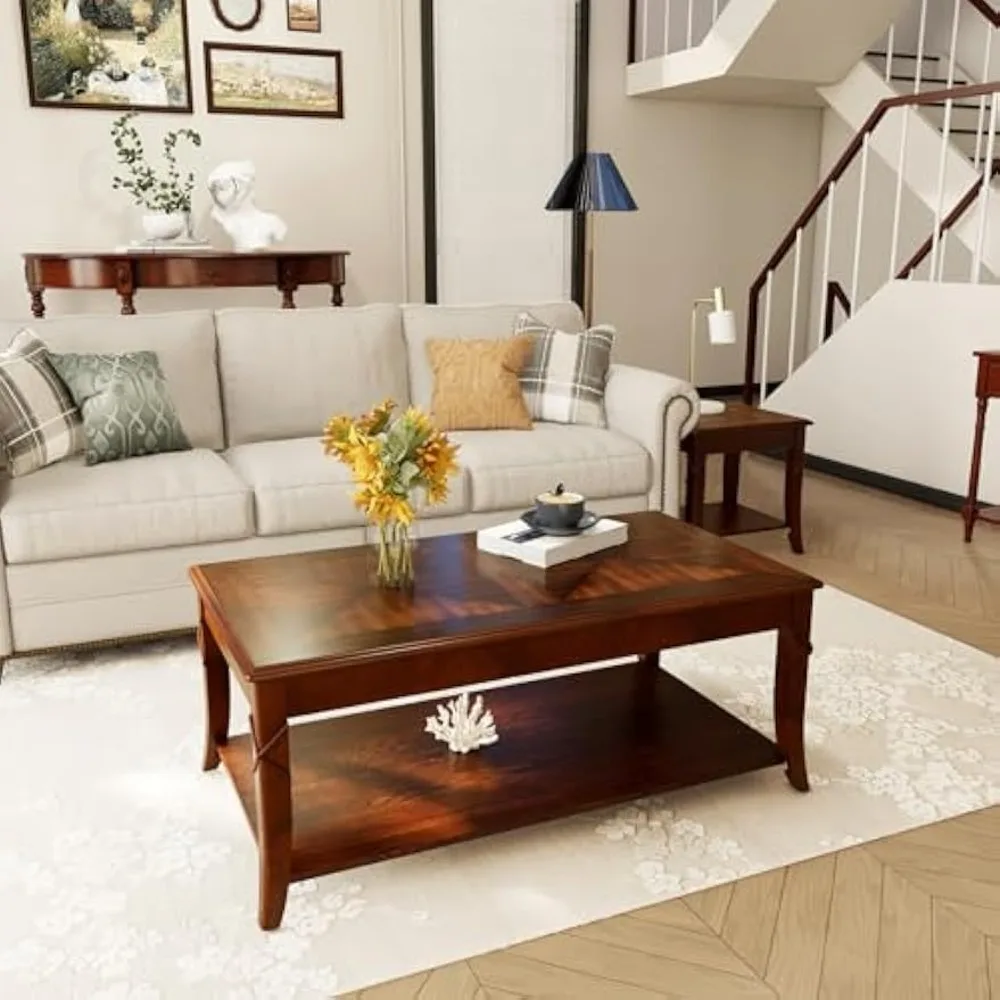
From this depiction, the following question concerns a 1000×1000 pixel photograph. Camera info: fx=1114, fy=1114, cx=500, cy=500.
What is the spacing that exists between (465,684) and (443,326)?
7.43 feet

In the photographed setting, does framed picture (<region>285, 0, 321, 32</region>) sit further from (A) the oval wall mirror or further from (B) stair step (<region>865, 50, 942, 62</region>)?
(B) stair step (<region>865, 50, 942, 62</region>)

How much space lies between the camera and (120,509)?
9.96ft

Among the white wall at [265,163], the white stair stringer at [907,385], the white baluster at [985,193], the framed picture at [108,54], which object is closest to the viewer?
the white baluster at [985,193]

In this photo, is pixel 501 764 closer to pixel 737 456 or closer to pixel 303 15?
pixel 737 456

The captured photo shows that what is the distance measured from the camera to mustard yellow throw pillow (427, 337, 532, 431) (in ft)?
12.6

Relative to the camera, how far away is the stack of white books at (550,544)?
7.95ft

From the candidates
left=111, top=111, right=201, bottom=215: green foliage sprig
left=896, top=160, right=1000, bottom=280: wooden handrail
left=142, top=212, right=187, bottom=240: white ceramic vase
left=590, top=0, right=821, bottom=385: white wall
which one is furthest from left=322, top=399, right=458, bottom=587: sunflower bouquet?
left=590, top=0, right=821, bottom=385: white wall

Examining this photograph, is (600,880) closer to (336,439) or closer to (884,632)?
(336,439)

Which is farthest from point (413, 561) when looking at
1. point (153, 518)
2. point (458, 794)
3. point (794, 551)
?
point (794, 551)

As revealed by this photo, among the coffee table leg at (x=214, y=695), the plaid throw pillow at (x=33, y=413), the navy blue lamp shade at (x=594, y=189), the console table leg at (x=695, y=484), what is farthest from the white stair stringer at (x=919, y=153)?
the coffee table leg at (x=214, y=695)

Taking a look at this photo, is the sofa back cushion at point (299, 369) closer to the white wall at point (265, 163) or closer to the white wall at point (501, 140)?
the white wall at point (265, 163)

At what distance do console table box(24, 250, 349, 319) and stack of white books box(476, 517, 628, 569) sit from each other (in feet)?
9.16

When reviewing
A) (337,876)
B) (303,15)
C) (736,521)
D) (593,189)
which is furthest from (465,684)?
(303,15)

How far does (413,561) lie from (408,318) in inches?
71.5
